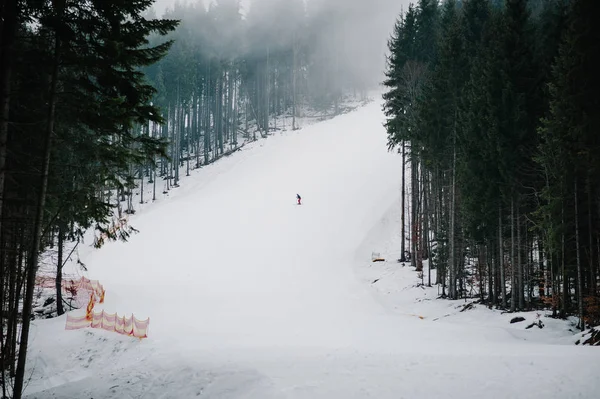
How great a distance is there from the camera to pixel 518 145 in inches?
669

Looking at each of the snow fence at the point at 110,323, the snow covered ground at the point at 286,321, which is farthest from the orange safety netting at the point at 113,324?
the snow covered ground at the point at 286,321

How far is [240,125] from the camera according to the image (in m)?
77.6

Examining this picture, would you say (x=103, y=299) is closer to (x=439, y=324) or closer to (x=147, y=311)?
(x=147, y=311)

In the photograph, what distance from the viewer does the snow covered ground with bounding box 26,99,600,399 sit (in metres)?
8.76

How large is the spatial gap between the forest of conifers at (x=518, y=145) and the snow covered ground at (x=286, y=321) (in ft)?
9.83

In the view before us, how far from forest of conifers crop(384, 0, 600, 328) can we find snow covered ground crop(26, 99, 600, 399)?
3.00 meters

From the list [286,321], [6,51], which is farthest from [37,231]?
[286,321]

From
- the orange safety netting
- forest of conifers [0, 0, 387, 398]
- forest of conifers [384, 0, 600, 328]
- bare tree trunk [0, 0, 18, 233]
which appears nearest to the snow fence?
the orange safety netting

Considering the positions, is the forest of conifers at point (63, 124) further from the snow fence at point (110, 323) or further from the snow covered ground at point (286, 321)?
the snow covered ground at point (286, 321)

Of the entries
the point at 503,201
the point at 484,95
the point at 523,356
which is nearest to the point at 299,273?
the point at 503,201

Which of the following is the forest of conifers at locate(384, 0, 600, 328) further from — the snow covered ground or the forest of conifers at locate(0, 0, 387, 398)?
the forest of conifers at locate(0, 0, 387, 398)

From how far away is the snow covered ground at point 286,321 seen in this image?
28.7 ft

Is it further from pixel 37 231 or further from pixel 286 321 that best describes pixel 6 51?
pixel 286 321

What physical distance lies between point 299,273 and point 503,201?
46.6 ft
